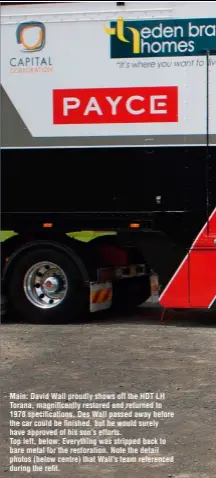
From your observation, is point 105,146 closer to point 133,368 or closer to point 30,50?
point 30,50

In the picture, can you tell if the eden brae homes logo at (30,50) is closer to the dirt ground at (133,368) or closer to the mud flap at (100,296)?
the mud flap at (100,296)

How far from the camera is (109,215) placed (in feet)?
29.1

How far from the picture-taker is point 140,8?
872 cm

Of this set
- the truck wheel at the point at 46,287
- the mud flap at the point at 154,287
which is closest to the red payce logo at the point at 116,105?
the truck wheel at the point at 46,287

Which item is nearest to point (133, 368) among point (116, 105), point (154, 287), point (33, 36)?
point (154, 287)

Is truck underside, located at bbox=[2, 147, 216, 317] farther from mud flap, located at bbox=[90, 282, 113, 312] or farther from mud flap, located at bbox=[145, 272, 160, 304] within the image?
mud flap, located at bbox=[145, 272, 160, 304]

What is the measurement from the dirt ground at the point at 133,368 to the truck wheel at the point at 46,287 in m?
0.17

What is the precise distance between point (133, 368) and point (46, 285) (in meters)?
2.64

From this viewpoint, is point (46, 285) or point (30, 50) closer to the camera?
point (30, 50)

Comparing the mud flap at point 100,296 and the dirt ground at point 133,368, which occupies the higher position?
the mud flap at point 100,296

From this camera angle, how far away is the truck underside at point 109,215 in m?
8.66

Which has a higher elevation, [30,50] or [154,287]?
[30,50]

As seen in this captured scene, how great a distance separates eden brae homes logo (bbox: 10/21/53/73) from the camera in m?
8.91

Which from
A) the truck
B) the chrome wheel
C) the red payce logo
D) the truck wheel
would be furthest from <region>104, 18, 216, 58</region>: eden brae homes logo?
the chrome wheel
